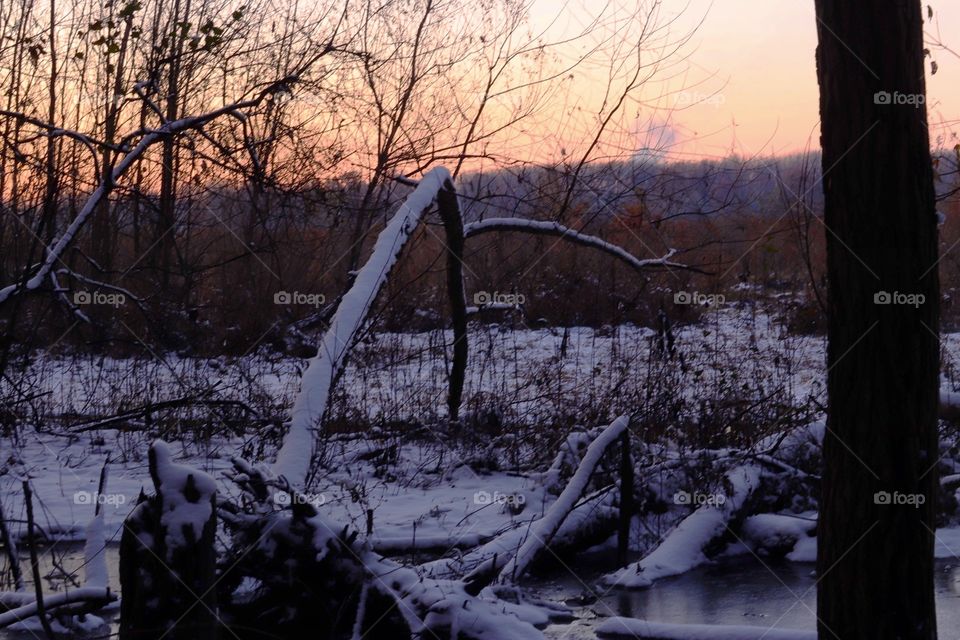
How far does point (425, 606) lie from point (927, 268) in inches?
106

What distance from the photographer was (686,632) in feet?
15.7

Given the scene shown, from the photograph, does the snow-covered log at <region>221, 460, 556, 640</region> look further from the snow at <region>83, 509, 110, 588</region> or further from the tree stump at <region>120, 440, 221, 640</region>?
the tree stump at <region>120, 440, 221, 640</region>

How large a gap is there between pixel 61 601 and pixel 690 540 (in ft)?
12.8

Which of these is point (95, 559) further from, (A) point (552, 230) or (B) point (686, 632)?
(A) point (552, 230)

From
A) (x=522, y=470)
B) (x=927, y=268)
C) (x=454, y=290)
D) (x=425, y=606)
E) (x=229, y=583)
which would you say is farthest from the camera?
(x=454, y=290)

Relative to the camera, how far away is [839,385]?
352cm

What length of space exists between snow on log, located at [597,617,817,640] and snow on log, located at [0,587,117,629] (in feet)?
8.22

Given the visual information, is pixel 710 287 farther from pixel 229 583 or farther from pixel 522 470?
pixel 229 583

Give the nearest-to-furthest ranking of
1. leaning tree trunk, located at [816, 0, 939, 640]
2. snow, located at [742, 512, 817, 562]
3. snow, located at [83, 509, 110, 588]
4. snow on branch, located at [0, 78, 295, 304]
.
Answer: leaning tree trunk, located at [816, 0, 939, 640]
snow, located at [83, 509, 110, 588]
snow, located at [742, 512, 817, 562]
snow on branch, located at [0, 78, 295, 304]

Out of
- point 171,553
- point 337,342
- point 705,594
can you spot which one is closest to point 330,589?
point 171,553

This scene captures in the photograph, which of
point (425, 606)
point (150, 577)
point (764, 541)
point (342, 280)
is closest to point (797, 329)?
point (342, 280)

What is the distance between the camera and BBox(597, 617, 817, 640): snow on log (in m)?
4.55

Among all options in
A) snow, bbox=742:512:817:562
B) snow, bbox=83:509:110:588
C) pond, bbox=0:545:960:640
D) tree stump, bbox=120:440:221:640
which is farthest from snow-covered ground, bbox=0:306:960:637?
tree stump, bbox=120:440:221:640

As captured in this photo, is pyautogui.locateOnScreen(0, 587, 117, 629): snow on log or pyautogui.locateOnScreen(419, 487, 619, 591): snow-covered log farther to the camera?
pyautogui.locateOnScreen(419, 487, 619, 591): snow-covered log
